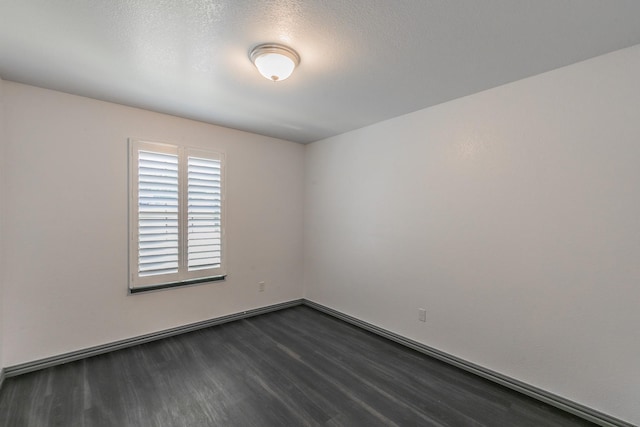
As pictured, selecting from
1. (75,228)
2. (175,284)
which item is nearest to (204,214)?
(175,284)

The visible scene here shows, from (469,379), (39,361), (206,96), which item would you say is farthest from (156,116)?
(469,379)

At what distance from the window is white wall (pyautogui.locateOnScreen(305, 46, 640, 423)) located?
194 cm

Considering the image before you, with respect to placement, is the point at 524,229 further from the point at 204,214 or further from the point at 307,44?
the point at 204,214

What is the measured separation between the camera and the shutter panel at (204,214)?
328 cm

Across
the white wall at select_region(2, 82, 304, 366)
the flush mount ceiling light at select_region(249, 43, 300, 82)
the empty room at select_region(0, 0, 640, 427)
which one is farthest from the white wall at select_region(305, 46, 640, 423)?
the white wall at select_region(2, 82, 304, 366)

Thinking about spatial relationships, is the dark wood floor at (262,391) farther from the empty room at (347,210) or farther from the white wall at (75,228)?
the white wall at (75,228)

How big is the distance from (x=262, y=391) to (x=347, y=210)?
2.29 meters

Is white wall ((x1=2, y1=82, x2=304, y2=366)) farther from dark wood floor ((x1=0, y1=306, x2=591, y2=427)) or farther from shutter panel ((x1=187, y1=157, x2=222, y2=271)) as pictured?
dark wood floor ((x1=0, y1=306, x2=591, y2=427))

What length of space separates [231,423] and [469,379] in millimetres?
1959

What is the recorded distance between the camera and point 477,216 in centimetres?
254

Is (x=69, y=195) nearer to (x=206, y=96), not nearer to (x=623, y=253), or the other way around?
(x=206, y=96)

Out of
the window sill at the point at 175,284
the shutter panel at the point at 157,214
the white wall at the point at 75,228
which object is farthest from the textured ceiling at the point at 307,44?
the window sill at the point at 175,284

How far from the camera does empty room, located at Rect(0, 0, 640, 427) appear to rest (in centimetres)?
178

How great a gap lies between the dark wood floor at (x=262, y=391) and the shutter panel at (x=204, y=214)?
0.94m
